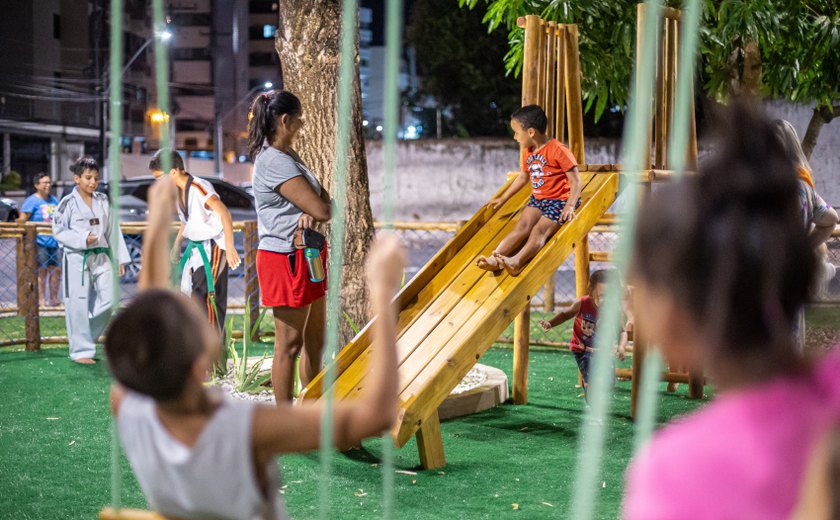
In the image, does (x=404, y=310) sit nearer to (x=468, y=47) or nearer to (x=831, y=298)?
(x=831, y=298)

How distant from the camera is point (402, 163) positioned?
2000 centimetres

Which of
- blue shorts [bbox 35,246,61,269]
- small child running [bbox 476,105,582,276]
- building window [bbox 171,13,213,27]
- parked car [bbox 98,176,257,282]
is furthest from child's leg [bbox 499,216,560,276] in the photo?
building window [bbox 171,13,213,27]

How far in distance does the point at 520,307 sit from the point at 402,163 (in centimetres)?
1482

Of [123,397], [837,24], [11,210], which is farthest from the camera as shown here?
[11,210]

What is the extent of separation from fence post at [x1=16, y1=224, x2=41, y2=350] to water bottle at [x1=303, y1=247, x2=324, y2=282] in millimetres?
4693

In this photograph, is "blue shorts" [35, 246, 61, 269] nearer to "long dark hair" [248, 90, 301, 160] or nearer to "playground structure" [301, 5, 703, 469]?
"playground structure" [301, 5, 703, 469]

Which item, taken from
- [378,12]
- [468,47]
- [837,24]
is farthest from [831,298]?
[378,12]

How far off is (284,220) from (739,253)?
4165 mm

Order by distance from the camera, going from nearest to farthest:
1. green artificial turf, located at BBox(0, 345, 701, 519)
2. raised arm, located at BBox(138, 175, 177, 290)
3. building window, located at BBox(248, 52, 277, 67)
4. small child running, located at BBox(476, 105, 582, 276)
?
raised arm, located at BBox(138, 175, 177, 290), green artificial turf, located at BBox(0, 345, 701, 519), small child running, located at BBox(476, 105, 582, 276), building window, located at BBox(248, 52, 277, 67)

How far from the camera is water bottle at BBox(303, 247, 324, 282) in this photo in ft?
17.2

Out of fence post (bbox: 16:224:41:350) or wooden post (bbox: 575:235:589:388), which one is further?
fence post (bbox: 16:224:41:350)

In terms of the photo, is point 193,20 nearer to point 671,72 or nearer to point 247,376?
point 247,376

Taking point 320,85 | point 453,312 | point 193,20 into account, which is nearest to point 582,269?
point 453,312

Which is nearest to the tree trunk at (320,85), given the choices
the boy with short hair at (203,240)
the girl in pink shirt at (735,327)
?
the boy with short hair at (203,240)
